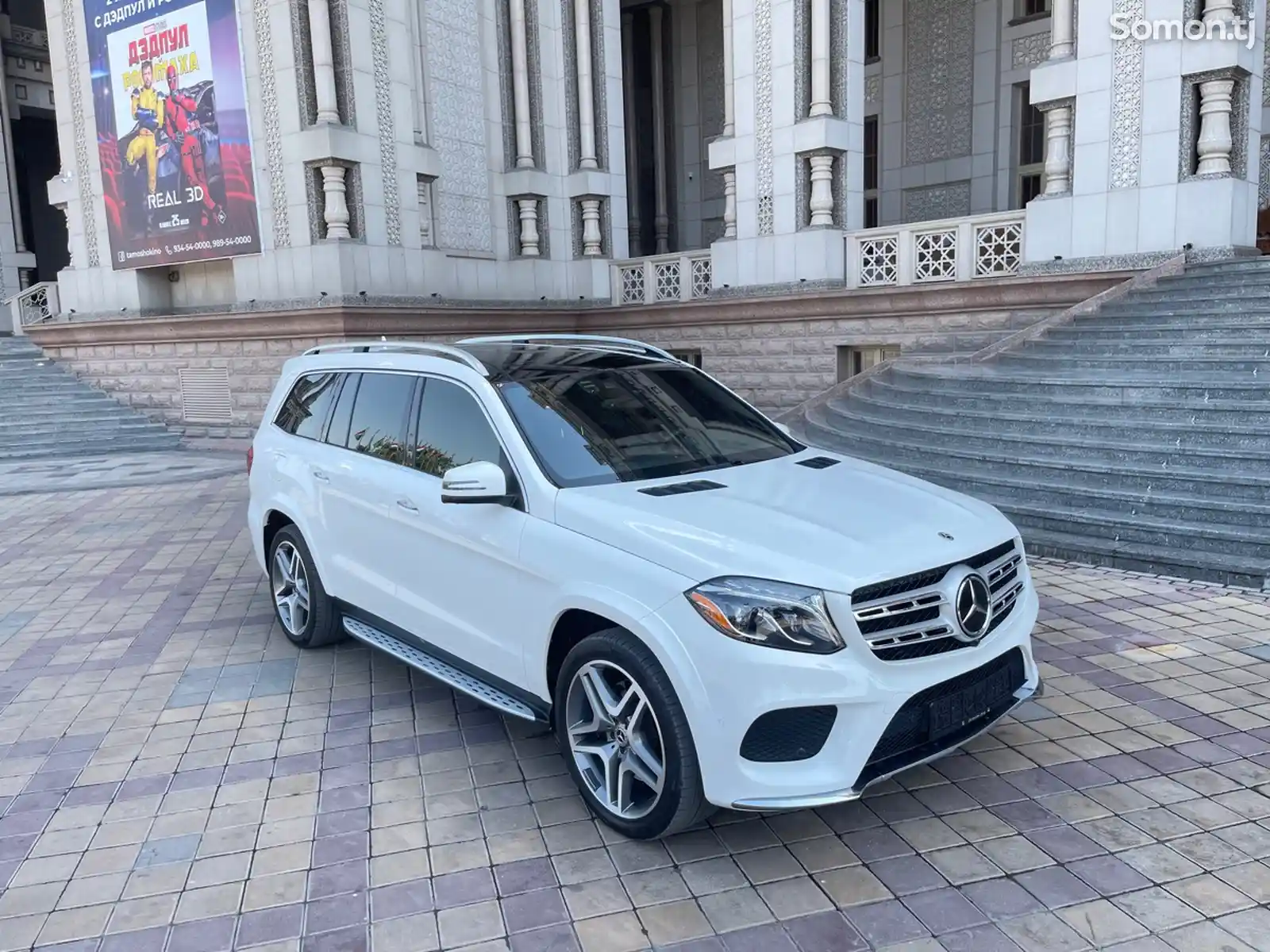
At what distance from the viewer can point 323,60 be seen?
541 inches

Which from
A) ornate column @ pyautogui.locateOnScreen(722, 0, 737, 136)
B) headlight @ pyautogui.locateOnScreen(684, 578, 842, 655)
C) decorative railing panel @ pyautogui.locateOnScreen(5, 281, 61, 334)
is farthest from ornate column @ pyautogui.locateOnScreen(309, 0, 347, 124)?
headlight @ pyautogui.locateOnScreen(684, 578, 842, 655)

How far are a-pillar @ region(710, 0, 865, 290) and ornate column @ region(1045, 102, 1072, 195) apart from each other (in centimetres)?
287

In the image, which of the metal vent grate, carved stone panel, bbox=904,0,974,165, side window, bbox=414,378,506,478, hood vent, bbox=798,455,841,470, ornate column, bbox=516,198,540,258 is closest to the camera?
side window, bbox=414,378,506,478

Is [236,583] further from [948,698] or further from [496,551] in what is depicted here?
[948,698]

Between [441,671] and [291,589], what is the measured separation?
1.88 m

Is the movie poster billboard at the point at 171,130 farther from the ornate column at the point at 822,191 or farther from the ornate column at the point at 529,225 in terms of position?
the ornate column at the point at 822,191

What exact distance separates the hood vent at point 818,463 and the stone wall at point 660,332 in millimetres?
8489

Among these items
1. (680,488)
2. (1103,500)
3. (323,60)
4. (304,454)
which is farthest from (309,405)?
(323,60)

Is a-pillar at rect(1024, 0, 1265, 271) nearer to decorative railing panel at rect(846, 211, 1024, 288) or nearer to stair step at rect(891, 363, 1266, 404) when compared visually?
decorative railing panel at rect(846, 211, 1024, 288)

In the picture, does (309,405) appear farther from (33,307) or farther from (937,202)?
(33,307)

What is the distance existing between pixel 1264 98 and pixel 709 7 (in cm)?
1280

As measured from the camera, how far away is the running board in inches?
155

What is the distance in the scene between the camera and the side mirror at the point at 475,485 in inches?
148

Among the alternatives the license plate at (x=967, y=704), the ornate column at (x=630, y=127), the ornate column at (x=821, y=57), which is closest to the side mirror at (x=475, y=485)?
the license plate at (x=967, y=704)
